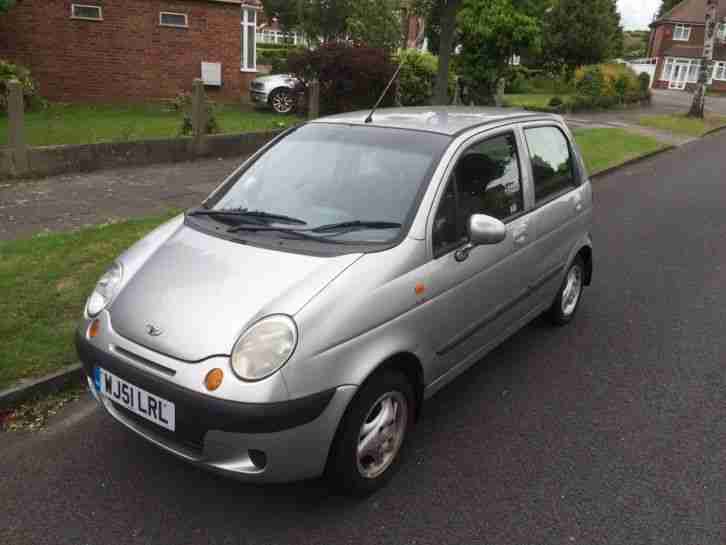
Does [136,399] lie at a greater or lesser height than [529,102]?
lesser

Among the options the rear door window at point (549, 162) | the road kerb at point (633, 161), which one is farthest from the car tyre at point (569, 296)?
the road kerb at point (633, 161)

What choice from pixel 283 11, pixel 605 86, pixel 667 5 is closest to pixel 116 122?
pixel 605 86

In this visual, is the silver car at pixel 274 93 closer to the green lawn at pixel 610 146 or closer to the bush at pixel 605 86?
the green lawn at pixel 610 146

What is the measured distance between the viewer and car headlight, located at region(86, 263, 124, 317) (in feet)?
10.9

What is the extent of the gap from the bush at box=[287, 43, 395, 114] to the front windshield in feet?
39.3

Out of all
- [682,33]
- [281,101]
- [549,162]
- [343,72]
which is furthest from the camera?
[682,33]

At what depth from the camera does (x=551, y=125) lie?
5047 millimetres

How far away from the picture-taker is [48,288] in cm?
520

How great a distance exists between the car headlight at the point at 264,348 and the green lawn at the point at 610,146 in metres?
11.4

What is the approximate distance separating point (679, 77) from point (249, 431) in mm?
69428

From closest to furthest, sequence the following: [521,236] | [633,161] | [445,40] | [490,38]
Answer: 1. [521,236]
2. [445,40]
3. [633,161]
4. [490,38]

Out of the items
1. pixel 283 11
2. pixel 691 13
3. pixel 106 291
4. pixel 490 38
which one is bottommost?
pixel 106 291

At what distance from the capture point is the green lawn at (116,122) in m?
11.5

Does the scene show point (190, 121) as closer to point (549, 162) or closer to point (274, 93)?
point (274, 93)
